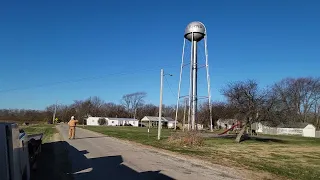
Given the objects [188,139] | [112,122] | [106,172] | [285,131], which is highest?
[106,172]

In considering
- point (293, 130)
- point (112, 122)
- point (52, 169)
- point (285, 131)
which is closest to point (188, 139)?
point (52, 169)

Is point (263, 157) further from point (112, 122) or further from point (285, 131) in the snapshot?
point (112, 122)

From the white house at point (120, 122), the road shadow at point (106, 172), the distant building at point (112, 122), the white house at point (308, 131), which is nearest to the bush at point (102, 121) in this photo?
the distant building at point (112, 122)

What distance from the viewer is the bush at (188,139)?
24.6m

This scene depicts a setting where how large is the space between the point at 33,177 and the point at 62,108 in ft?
444

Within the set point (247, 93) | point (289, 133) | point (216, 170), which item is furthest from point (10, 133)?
A: point (289, 133)

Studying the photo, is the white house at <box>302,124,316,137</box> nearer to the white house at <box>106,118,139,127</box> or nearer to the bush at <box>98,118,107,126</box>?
the white house at <box>106,118,139,127</box>

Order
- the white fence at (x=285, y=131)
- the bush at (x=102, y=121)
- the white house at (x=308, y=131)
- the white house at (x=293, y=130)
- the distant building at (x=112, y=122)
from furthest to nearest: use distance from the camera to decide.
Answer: the distant building at (x=112, y=122) < the bush at (x=102, y=121) < the white house at (x=308, y=131) < the white house at (x=293, y=130) < the white fence at (x=285, y=131)

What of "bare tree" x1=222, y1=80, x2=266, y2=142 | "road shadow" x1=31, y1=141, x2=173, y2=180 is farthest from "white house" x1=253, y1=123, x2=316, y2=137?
"road shadow" x1=31, y1=141, x2=173, y2=180

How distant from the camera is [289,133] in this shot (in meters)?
76.5

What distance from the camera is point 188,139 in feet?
80.9

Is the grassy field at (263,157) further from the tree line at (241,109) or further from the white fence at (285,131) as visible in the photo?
the white fence at (285,131)

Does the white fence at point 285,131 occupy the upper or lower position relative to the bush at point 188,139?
lower

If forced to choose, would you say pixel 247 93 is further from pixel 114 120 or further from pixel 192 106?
pixel 114 120
